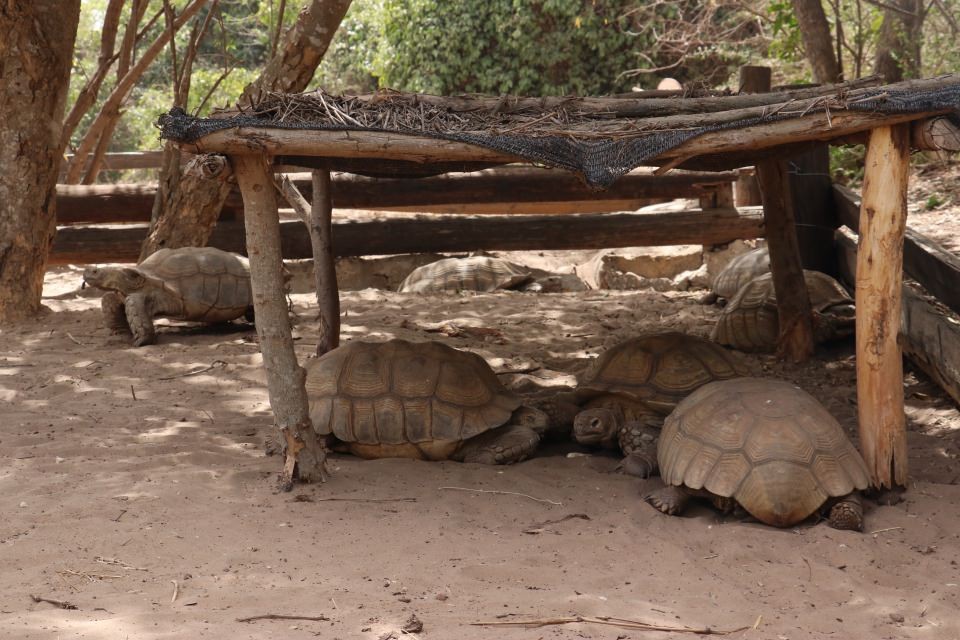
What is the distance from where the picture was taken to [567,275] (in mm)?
12000

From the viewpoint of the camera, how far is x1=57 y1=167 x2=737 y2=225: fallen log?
10086 millimetres

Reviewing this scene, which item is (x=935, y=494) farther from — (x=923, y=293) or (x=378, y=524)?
(x=923, y=293)

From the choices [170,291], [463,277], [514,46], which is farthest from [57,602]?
[514,46]

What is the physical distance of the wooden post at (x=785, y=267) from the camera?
728cm

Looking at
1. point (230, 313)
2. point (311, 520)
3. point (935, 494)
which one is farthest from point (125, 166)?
point (935, 494)

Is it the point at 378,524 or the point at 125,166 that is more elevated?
the point at 125,166

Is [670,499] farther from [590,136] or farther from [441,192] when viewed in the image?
[441,192]

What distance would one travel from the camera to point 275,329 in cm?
493

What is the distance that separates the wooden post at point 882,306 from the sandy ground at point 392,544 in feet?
0.78

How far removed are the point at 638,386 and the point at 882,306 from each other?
4.69 ft

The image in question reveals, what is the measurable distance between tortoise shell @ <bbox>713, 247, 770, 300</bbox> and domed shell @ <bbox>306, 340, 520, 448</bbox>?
4.06m

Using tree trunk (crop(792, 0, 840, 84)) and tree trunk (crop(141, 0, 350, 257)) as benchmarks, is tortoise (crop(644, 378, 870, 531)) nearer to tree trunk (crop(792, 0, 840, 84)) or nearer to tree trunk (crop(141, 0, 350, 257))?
tree trunk (crop(141, 0, 350, 257))

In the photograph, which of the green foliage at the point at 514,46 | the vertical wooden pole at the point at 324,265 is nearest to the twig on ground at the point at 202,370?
the vertical wooden pole at the point at 324,265

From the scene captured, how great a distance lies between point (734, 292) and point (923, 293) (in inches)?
60.4
